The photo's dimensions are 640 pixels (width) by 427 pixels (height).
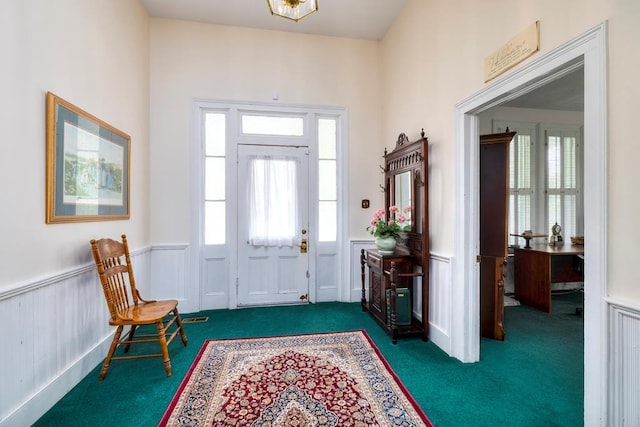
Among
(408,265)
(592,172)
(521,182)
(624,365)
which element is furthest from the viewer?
(521,182)

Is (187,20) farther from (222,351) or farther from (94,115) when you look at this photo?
(222,351)

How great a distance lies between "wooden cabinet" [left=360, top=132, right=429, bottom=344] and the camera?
2904 mm

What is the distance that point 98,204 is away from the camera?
254 centimetres

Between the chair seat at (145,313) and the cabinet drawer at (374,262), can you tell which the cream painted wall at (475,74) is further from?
the chair seat at (145,313)

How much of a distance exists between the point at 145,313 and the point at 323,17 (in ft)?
13.0

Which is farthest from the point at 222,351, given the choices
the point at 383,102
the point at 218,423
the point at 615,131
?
the point at 383,102

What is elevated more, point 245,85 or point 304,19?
point 304,19

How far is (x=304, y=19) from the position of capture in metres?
3.75

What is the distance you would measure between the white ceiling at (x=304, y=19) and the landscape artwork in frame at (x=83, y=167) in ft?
6.14

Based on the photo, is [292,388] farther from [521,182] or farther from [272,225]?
[521,182]

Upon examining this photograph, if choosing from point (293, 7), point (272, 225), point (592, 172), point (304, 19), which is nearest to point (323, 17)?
point (304, 19)

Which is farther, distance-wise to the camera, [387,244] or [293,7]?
[387,244]

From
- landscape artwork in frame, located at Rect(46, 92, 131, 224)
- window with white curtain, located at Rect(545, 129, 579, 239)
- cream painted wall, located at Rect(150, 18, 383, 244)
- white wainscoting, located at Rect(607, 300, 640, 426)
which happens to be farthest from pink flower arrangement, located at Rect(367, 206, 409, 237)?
window with white curtain, located at Rect(545, 129, 579, 239)

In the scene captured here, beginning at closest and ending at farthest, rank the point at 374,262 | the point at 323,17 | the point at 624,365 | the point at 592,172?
the point at 624,365 < the point at 592,172 < the point at 374,262 < the point at 323,17
